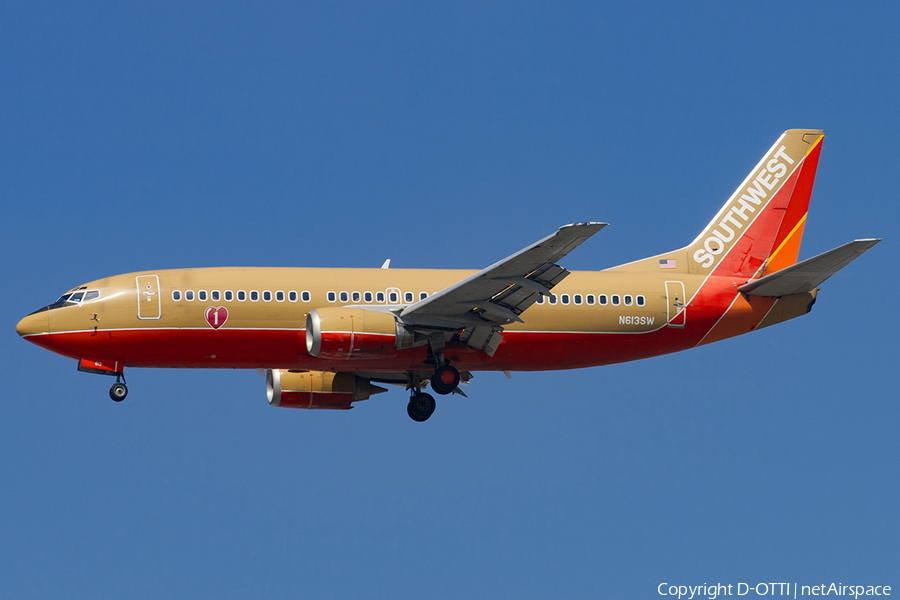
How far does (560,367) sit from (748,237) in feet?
32.8

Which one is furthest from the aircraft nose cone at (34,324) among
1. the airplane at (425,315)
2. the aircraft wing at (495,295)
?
the aircraft wing at (495,295)

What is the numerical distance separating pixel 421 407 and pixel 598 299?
7861 millimetres

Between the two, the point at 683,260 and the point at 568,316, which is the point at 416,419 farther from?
the point at 683,260

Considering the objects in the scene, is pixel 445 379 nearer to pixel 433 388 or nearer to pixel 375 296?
pixel 433 388

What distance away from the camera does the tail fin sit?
150 feet

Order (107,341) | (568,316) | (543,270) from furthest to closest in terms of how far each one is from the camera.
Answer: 1. (568,316)
2. (107,341)
3. (543,270)

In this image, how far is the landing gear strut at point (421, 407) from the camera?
4372 centimetres

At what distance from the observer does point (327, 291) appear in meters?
40.3

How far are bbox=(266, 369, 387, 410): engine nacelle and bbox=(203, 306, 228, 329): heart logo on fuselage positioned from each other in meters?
5.96

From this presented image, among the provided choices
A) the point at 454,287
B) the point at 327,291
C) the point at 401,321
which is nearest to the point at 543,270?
the point at 454,287

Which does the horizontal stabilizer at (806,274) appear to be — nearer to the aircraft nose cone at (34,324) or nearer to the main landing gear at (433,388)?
the main landing gear at (433,388)

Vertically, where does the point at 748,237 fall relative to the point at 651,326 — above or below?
above

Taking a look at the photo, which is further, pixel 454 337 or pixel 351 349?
pixel 454 337

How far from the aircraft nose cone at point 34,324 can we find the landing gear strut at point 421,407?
532 inches
